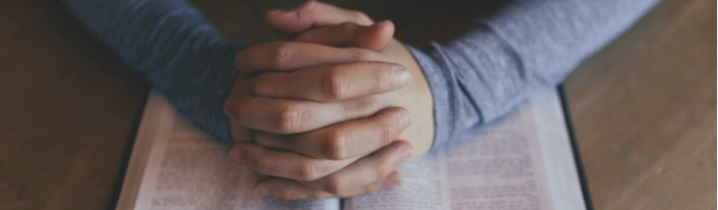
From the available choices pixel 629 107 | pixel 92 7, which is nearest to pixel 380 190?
pixel 629 107

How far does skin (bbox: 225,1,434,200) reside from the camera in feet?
1.83

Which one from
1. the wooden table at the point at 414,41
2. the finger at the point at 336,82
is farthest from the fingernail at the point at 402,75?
the wooden table at the point at 414,41

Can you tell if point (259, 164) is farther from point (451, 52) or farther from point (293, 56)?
point (451, 52)

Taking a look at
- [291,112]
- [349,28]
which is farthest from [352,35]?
[291,112]

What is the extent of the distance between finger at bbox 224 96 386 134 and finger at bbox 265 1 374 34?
0.10 metres

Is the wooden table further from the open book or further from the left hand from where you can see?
the left hand

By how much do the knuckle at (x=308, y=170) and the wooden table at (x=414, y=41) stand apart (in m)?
0.20

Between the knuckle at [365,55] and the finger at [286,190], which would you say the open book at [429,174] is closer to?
the finger at [286,190]

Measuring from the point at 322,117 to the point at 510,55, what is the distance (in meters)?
0.24

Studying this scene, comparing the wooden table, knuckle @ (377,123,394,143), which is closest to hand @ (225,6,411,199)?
knuckle @ (377,123,394,143)

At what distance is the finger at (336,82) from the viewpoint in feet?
1.82

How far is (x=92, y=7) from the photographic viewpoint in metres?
0.74

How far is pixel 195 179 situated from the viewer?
63 centimetres

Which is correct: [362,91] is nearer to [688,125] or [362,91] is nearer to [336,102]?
[336,102]
